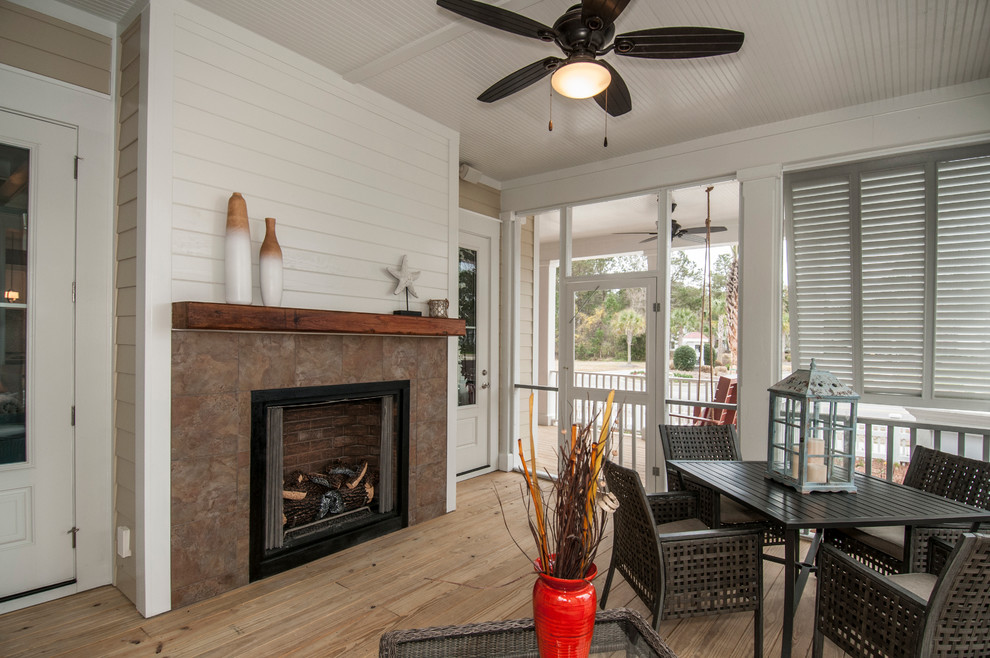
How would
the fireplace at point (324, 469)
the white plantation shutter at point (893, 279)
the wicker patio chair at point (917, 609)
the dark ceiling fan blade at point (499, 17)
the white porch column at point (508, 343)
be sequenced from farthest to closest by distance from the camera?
the white porch column at point (508, 343)
the white plantation shutter at point (893, 279)
the fireplace at point (324, 469)
the dark ceiling fan blade at point (499, 17)
the wicker patio chair at point (917, 609)

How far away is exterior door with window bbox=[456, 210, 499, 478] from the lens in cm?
472

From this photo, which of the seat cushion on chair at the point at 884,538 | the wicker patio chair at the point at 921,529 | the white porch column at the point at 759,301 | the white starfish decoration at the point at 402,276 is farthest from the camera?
the white porch column at the point at 759,301

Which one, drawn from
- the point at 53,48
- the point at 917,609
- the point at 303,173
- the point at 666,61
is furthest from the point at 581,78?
the point at 53,48

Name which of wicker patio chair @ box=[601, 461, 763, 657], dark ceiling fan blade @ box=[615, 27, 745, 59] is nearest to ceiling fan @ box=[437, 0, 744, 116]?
dark ceiling fan blade @ box=[615, 27, 745, 59]

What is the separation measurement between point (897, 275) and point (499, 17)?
310cm

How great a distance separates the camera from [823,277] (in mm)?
3564

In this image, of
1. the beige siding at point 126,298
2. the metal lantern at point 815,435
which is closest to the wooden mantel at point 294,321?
the beige siding at point 126,298

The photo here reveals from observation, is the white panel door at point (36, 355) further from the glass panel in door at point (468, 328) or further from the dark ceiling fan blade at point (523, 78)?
the glass panel in door at point (468, 328)

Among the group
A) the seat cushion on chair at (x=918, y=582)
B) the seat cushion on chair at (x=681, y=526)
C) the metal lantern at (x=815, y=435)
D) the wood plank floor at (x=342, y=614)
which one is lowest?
the wood plank floor at (x=342, y=614)

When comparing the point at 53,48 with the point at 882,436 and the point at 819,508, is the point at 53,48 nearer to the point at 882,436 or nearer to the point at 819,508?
the point at 819,508

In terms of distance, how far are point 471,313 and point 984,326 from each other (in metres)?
3.66

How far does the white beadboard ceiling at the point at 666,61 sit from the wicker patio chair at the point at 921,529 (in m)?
2.13

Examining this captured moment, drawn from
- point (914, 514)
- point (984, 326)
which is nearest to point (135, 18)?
point (914, 514)

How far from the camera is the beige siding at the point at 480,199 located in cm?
476
